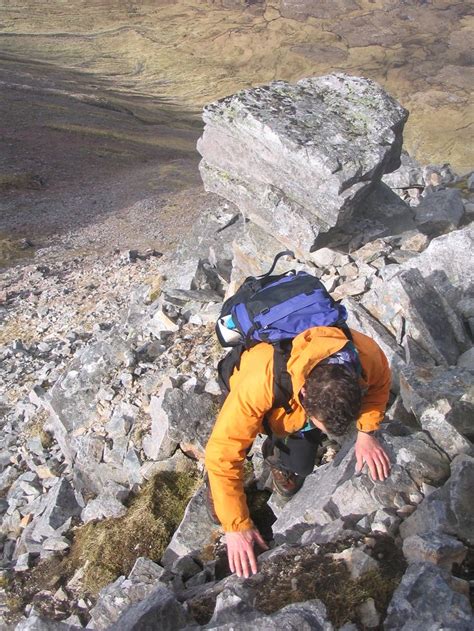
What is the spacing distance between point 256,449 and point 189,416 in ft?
3.56

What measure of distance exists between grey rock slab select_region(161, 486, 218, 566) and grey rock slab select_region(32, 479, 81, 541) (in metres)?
2.06

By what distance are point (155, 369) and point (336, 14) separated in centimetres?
13463

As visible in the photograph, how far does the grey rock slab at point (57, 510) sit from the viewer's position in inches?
298

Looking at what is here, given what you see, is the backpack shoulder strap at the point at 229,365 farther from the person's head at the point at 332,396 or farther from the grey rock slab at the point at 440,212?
the grey rock slab at the point at 440,212

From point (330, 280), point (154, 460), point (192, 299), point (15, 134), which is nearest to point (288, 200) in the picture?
point (330, 280)

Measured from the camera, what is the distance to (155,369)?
9141 mm

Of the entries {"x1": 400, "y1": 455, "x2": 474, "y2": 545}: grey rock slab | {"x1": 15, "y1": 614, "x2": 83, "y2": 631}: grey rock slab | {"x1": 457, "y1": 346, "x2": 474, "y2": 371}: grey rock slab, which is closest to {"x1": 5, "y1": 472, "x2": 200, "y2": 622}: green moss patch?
{"x1": 15, "y1": 614, "x2": 83, "y2": 631}: grey rock slab

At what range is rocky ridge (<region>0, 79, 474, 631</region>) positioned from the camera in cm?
418

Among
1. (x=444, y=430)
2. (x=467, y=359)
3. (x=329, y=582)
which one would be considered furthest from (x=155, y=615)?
(x=467, y=359)

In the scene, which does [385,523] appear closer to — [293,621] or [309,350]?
[293,621]

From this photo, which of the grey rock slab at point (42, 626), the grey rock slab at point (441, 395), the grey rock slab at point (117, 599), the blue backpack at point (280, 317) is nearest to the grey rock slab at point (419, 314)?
the grey rock slab at point (441, 395)

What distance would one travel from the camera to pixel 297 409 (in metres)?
4.69

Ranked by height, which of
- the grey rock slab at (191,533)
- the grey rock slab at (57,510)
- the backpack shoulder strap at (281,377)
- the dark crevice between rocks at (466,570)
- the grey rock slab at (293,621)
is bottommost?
the grey rock slab at (57,510)

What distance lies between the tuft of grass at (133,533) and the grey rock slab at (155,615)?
1.91 m
